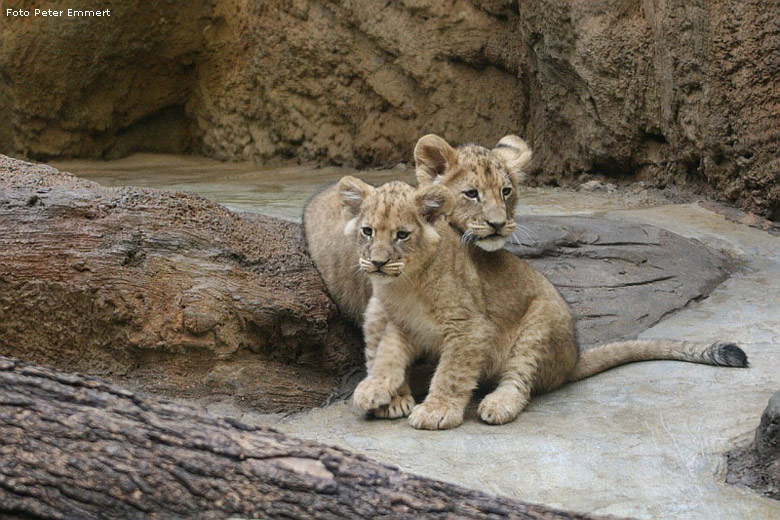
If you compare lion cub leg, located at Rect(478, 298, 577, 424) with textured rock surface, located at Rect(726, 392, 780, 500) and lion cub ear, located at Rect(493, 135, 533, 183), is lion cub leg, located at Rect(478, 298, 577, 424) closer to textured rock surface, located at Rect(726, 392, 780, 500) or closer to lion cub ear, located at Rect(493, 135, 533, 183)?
lion cub ear, located at Rect(493, 135, 533, 183)

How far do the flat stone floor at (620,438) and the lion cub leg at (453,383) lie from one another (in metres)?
0.08

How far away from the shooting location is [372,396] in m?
5.04

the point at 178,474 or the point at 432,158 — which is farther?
the point at 432,158

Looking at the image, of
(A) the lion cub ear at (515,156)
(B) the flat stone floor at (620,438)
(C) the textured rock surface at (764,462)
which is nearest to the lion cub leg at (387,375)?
(B) the flat stone floor at (620,438)

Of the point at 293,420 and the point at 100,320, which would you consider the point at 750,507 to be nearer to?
the point at 293,420

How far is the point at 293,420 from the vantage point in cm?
532

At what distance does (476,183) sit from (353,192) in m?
0.81

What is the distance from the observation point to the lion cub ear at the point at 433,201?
17.3 feet

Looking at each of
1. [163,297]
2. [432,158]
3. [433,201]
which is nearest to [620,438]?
[433,201]

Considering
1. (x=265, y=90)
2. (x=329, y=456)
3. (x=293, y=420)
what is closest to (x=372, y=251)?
(x=293, y=420)

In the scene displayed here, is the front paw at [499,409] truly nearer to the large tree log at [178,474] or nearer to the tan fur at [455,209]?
the tan fur at [455,209]

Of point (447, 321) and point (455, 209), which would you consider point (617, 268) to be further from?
point (447, 321)

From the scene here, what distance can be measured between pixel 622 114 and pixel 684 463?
6.68 m

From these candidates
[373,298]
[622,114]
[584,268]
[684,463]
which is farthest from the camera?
[622,114]
